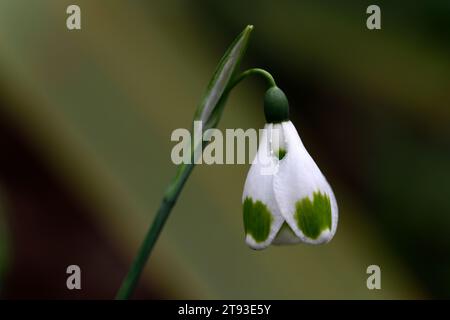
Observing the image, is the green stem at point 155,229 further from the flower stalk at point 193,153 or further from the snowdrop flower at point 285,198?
the snowdrop flower at point 285,198

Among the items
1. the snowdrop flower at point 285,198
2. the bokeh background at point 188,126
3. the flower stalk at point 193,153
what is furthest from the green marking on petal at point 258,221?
the bokeh background at point 188,126

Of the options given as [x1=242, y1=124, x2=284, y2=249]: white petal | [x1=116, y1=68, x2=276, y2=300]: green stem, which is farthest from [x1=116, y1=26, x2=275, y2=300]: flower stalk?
[x1=242, y1=124, x2=284, y2=249]: white petal

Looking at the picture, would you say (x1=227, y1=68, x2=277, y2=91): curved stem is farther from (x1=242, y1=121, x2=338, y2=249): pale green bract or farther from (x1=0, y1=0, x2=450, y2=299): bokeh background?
(x1=0, y1=0, x2=450, y2=299): bokeh background

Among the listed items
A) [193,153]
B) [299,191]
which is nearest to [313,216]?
[299,191]

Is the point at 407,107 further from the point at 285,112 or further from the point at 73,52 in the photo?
the point at 285,112

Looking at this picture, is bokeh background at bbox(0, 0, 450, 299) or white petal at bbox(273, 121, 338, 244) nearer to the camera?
white petal at bbox(273, 121, 338, 244)

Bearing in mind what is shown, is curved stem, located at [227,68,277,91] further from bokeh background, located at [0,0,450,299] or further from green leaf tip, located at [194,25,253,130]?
bokeh background, located at [0,0,450,299]

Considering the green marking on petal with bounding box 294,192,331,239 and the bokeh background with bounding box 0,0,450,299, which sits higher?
the bokeh background with bounding box 0,0,450,299
